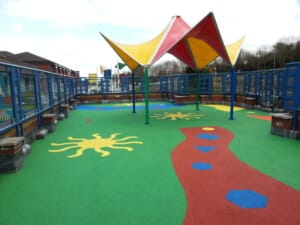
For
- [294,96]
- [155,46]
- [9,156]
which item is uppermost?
[155,46]

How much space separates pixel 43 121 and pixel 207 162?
5119mm

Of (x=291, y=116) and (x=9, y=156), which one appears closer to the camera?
(x=9, y=156)

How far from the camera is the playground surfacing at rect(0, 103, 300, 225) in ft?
8.38

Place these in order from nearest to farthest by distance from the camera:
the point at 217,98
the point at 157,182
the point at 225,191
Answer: the point at 225,191 < the point at 157,182 < the point at 217,98

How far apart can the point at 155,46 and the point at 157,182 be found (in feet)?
21.0

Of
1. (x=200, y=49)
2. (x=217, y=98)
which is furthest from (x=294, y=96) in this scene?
(x=217, y=98)

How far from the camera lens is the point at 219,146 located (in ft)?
17.1

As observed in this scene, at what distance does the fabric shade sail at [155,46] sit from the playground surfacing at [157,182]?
3.33 metres

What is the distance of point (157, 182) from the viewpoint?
3381 mm

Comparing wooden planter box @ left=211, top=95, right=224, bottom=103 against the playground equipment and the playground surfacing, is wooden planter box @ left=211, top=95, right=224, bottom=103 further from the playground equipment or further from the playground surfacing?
the playground surfacing

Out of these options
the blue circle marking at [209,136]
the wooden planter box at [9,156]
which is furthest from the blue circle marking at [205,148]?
the wooden planter box at [9,156]

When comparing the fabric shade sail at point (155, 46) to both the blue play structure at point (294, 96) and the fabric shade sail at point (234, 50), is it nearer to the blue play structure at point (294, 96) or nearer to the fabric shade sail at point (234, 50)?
the fabric shade sail at point (234, 50)

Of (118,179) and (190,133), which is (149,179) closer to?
(118,179)

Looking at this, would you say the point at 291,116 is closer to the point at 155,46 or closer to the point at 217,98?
the point at 155,46
